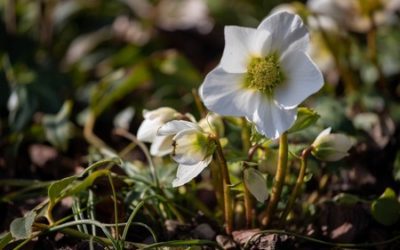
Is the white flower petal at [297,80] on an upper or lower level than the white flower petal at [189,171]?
upper

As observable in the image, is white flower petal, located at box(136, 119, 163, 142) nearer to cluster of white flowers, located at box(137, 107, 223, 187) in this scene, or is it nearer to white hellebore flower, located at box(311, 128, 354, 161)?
cluster of white flowers, located at box(137, 107, 223, 187)

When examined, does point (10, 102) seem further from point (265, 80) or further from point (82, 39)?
point (265, 80)

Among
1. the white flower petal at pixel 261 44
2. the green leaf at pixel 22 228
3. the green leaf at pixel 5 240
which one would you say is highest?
the white flower petal at pixel 261 44

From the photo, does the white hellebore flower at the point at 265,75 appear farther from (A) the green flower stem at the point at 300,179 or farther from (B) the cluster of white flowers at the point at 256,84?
(A) the green flower stem at the point at 300,179

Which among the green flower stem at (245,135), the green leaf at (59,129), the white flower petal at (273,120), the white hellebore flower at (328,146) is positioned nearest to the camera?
the white flower petal at (273,120)

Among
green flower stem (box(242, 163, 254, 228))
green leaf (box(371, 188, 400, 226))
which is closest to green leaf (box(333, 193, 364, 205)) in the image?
green leaf (box(371, 188, 400, 226))

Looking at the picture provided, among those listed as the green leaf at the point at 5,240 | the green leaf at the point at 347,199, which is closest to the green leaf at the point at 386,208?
the green leaf at the point at 347,199

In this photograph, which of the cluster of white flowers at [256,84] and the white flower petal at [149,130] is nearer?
the cluster of white flowers at [256,84]
